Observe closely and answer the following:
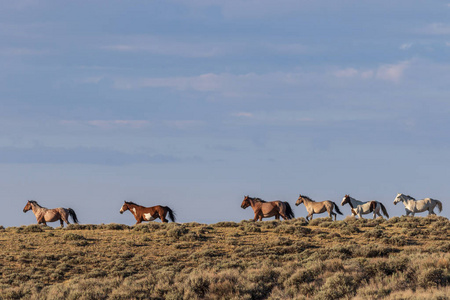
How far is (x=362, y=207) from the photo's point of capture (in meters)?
41.5

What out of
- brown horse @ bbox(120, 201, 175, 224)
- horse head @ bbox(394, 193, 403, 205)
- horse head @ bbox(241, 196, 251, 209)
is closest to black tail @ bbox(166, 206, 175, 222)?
brown horse @ bbox(120, 201, 175, 224)

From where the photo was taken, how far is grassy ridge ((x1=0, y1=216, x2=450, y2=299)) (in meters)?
18.5

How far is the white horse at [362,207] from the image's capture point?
41.3 meters

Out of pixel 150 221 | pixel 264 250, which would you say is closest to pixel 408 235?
pixel 264 250

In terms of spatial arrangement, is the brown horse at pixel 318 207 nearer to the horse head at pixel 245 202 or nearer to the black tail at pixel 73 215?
the horse head at pixel 245 202

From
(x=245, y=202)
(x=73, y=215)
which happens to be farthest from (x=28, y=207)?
(x=245, y=202)

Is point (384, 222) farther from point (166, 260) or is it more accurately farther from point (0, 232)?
point (0, 232)

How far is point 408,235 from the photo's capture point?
31.3 meters

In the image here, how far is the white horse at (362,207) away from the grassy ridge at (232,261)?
2.70 m

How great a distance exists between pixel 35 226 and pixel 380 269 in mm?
25368

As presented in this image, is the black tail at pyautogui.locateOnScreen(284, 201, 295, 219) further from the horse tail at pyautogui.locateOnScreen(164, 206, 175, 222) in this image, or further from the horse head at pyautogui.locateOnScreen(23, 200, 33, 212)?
the horse head at pyautogui.locateOnScreen(23, 200, 33, 212)

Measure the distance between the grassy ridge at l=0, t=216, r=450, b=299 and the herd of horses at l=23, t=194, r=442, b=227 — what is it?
2.16 metres

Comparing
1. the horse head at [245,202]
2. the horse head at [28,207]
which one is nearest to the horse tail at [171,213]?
the horse head at [245,202]

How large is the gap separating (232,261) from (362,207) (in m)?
19.7
